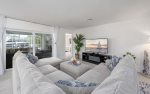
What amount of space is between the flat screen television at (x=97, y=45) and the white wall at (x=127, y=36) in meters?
0.24

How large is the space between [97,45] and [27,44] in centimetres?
371

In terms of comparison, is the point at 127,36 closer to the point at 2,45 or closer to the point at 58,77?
the point at 58,77

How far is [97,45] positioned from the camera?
220 inches

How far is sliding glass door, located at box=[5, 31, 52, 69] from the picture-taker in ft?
14.0

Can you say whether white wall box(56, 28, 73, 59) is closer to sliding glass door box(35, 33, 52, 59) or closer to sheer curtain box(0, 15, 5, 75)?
sliding glass door box(35, 33, 52, 59)

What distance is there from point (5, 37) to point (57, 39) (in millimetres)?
2779

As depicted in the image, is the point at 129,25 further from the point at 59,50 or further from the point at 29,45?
the point at 29,45

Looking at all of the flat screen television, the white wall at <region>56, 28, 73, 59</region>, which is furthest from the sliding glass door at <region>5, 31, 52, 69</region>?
the flat screen television

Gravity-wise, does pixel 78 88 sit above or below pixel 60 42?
below

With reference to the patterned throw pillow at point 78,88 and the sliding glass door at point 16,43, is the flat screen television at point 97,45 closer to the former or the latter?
the sliding glass door at point 16,43

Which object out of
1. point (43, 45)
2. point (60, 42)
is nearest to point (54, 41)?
point (60, 42)

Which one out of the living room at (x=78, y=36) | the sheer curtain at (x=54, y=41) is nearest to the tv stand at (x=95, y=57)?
the living room at (x=78, y=36)

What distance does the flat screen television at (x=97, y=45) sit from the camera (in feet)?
17.3

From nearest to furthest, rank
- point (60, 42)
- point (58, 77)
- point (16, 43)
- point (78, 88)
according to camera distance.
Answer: point (78, 88), point (58, 77), point (16, 43), point (60, 42)
